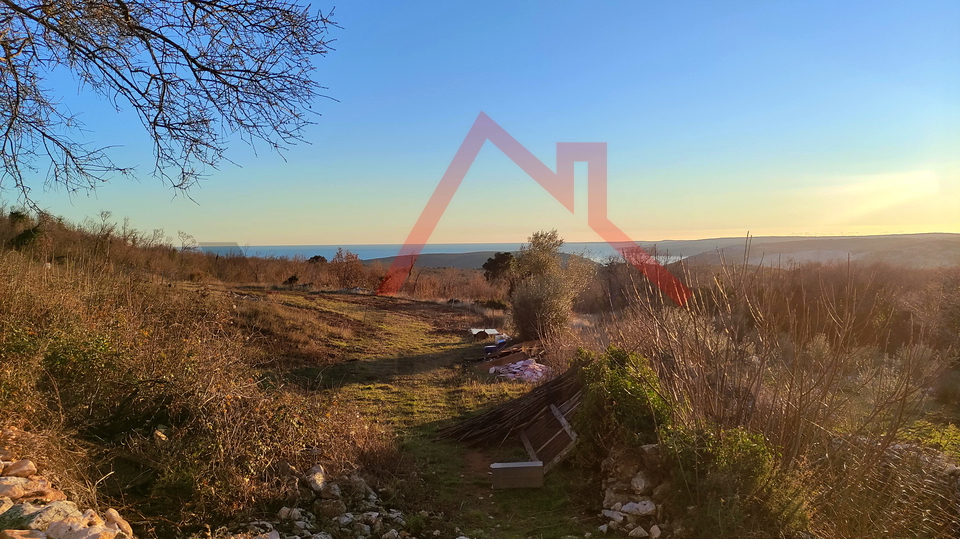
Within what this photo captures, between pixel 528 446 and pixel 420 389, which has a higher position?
pixel 528 446

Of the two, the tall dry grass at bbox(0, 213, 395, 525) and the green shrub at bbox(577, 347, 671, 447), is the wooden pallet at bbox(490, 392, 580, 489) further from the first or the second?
the tall dry grass at bbox(0, 213, 395, 525)

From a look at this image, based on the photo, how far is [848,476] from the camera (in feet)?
11.5

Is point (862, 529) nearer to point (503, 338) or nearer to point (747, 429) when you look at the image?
point (747, 429)

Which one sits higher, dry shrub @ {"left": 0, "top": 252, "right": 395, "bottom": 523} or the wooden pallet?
dry shrub @ {"left": 0, "top": 252, "right": 395, "bottom": 523}

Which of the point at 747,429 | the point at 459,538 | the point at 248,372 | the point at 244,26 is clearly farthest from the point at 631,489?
the point at 244,26

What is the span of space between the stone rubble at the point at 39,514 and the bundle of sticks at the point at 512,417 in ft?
15.5

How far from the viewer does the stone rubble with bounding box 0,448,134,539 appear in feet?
7.16

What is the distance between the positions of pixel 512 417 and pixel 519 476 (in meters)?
1.69

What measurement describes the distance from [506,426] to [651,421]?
2667 millimetres

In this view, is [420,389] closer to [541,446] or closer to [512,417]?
[512,417]

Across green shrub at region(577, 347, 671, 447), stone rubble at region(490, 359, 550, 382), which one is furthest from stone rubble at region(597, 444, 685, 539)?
stone rubble at region(490, 359, 550, 382)

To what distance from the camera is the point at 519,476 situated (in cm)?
543

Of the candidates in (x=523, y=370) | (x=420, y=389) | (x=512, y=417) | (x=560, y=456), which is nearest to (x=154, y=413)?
(x=560, y=456)

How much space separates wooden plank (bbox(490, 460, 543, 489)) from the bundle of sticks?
1.43 m
